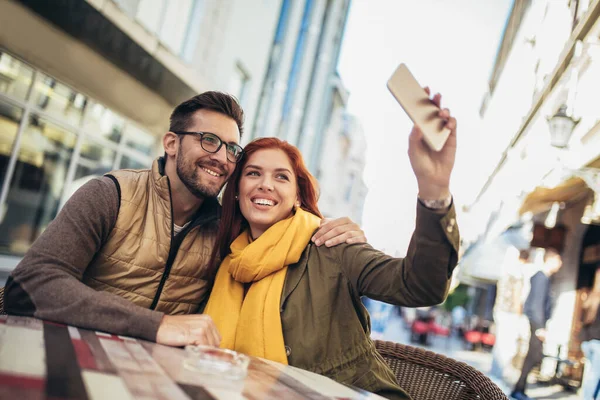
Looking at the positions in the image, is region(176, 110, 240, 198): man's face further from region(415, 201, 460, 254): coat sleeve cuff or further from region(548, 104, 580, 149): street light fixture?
region(548, 104, 580, 149): street light fixture

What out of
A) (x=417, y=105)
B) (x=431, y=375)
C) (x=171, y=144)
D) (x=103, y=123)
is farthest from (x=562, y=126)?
(x=103, y=123)

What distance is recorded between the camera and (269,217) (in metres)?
2.46

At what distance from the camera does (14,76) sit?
6.93 metres

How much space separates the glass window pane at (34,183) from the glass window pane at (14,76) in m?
0.50

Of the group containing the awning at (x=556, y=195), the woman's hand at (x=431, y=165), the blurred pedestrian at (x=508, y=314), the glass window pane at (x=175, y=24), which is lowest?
the blurred pedestrian at (x=508, y=314)

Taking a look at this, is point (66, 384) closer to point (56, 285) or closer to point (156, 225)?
point (56, 285)

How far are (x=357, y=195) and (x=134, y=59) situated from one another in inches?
1478

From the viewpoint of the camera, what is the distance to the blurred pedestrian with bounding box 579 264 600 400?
5.16 m

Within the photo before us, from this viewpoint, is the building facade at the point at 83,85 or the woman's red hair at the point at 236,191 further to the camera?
the building facade at the point at 83,85

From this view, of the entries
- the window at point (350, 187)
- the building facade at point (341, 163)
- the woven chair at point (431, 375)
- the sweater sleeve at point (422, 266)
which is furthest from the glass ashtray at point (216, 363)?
the window at point (350, 187)

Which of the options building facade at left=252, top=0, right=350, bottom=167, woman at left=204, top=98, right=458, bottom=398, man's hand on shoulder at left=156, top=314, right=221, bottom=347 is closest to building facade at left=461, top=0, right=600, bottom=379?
woman at left=204, top=98, right=458, bottom=398

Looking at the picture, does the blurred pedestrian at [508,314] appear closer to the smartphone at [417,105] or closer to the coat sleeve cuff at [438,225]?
the coat sleeve cuff at [438,225]

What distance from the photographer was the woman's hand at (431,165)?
5.31ft

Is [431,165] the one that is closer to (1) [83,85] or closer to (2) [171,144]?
(2) [171,144]
